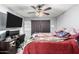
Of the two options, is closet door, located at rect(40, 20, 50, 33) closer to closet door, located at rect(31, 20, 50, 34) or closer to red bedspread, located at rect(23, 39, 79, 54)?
closet door, located at rect(31, 20, 50, 34)

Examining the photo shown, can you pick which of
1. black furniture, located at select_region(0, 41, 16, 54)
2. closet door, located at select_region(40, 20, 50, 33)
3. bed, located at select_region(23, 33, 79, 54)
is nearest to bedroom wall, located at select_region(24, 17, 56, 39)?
closet door, located at select_region(40, 20, 50, 33)

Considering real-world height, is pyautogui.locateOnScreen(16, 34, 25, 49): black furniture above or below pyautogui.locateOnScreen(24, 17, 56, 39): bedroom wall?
below

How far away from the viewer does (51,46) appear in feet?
4.66

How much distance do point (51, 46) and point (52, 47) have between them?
0.02 meters

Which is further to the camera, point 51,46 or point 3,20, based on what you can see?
point 3,20

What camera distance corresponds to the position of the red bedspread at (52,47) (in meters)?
1.37

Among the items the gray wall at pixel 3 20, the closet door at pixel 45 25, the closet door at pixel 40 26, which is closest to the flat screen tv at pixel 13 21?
the gray wall at pixel 3 20

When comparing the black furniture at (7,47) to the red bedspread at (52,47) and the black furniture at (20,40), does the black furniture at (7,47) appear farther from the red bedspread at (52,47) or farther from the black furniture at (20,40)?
the red bedspread at (52,47)

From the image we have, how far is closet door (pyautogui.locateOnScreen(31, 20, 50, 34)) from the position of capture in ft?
4.67

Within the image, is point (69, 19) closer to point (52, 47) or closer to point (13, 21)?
point (52, 47)

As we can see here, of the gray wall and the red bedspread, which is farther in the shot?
the gray wall

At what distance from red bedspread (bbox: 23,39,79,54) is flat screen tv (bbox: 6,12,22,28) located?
13.3 inches

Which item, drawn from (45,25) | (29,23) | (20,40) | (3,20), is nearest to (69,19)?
(45,25)

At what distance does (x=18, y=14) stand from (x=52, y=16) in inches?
18.3
